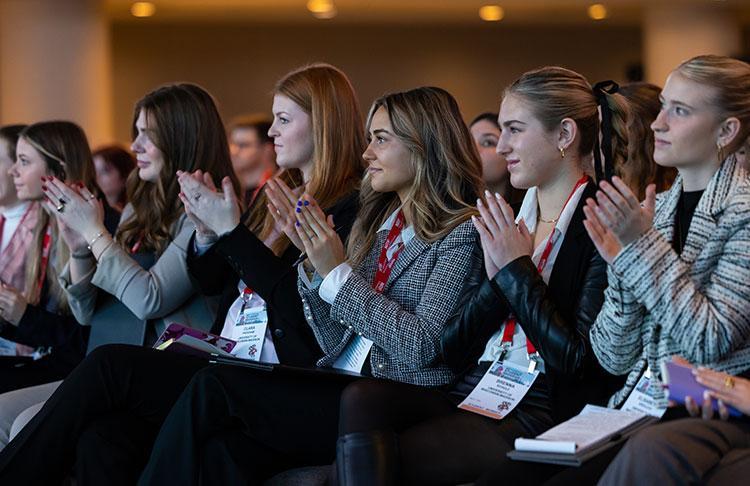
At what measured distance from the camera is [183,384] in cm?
340

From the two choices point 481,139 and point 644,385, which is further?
point 481,139

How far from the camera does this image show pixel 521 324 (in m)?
2.87

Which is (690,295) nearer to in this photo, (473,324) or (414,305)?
(473,324)

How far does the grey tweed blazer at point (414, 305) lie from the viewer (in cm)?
309

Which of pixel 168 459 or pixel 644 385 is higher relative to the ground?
pixel 644 385

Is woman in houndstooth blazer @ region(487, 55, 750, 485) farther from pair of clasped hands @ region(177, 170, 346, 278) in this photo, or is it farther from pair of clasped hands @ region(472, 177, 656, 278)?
pair of clasped hands @ region(177, 170, 346, 278)

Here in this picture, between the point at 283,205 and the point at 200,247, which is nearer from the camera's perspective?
the point at 283,205

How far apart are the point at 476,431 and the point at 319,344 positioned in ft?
2.52

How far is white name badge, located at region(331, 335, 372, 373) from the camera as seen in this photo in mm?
3350

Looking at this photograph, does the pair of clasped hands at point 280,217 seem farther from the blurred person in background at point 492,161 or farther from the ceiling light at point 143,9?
the ceiling light at point 143,9

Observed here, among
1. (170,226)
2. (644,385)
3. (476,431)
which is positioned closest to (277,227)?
(170,226)

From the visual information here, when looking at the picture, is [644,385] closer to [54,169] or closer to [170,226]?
[170,226]

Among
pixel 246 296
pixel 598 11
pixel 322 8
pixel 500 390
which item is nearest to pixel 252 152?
pixel 246 296

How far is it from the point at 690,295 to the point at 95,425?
5.66 feet
